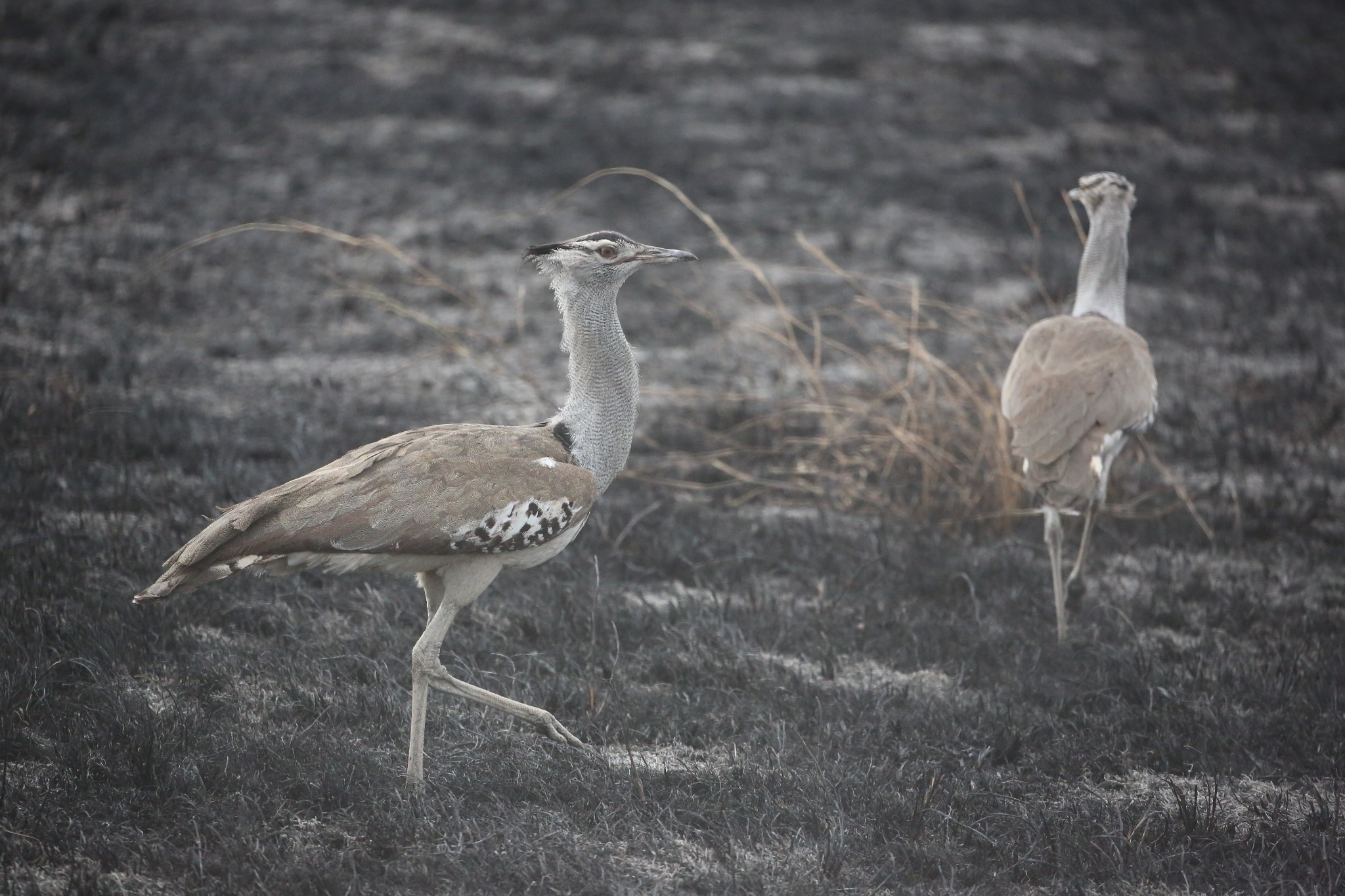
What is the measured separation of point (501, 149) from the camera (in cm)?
1177

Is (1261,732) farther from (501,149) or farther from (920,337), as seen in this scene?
(501,149)

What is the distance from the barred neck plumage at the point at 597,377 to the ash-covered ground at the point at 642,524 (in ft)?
3.08

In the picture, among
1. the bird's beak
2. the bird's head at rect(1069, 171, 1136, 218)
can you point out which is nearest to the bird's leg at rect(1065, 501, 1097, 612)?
the bird's head at rect(1069, 171, 1136, 218)

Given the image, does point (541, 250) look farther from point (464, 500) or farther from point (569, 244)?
point (464, 500)

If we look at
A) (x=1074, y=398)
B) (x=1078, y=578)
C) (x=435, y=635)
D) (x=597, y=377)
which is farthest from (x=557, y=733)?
(x=1078, y=578)

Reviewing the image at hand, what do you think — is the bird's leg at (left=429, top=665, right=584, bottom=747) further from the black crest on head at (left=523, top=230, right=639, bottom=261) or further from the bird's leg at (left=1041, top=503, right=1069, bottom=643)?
the bird's leg at (left=1041, top=503, right=1069, bottom=643)

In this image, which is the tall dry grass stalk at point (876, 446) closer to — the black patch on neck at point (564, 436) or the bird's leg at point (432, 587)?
the black patch on neck at point (564, 436)

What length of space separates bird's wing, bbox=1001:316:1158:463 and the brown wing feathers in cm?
206

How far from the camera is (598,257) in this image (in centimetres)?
409

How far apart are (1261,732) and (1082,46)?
1265 centimetres

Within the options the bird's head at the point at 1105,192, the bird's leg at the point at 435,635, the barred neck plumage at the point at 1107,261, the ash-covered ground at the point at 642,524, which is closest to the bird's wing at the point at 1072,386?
the barred neck plumage at the point at 1107,261

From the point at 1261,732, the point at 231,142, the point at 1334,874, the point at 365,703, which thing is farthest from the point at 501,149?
the point at 1334,874

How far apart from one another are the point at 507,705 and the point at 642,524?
199 centimetres

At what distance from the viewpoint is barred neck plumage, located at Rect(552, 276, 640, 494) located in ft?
13.5
